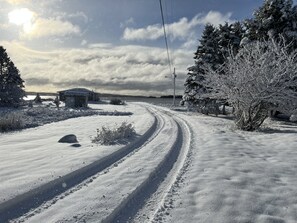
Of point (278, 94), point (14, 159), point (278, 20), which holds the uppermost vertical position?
point (278, 20)

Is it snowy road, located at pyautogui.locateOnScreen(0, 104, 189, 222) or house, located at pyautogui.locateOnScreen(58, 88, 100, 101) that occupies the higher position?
house, located at pyautogui.locateOnScreen(58, 88, 100, 101)

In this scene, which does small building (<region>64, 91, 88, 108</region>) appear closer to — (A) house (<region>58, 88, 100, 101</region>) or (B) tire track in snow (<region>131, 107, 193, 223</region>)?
(A) house (<region>58, 88, 100, 101</region>)

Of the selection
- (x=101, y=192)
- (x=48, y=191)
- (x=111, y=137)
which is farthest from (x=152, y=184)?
(x=111, y=137)

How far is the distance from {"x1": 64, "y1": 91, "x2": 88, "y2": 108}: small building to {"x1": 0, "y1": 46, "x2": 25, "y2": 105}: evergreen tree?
23.1 feet

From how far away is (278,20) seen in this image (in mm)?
28328

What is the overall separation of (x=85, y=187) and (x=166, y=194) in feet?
5.56

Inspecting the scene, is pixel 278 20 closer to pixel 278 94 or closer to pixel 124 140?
pixel 278 94

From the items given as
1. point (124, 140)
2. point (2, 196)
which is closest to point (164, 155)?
point (124, 140)

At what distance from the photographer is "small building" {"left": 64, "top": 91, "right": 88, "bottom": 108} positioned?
5419 cm

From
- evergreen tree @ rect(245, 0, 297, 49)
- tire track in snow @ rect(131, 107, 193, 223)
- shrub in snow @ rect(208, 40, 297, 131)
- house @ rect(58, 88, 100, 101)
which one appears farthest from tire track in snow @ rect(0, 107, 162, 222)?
house @ rect(58, 88, 100, 101)

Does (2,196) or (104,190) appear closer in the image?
(2,196)

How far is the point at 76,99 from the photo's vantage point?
179ft

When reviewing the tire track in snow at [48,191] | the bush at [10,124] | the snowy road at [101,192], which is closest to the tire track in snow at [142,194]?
the snowy road at [101,192]

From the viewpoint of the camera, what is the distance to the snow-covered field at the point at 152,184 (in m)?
5.61
